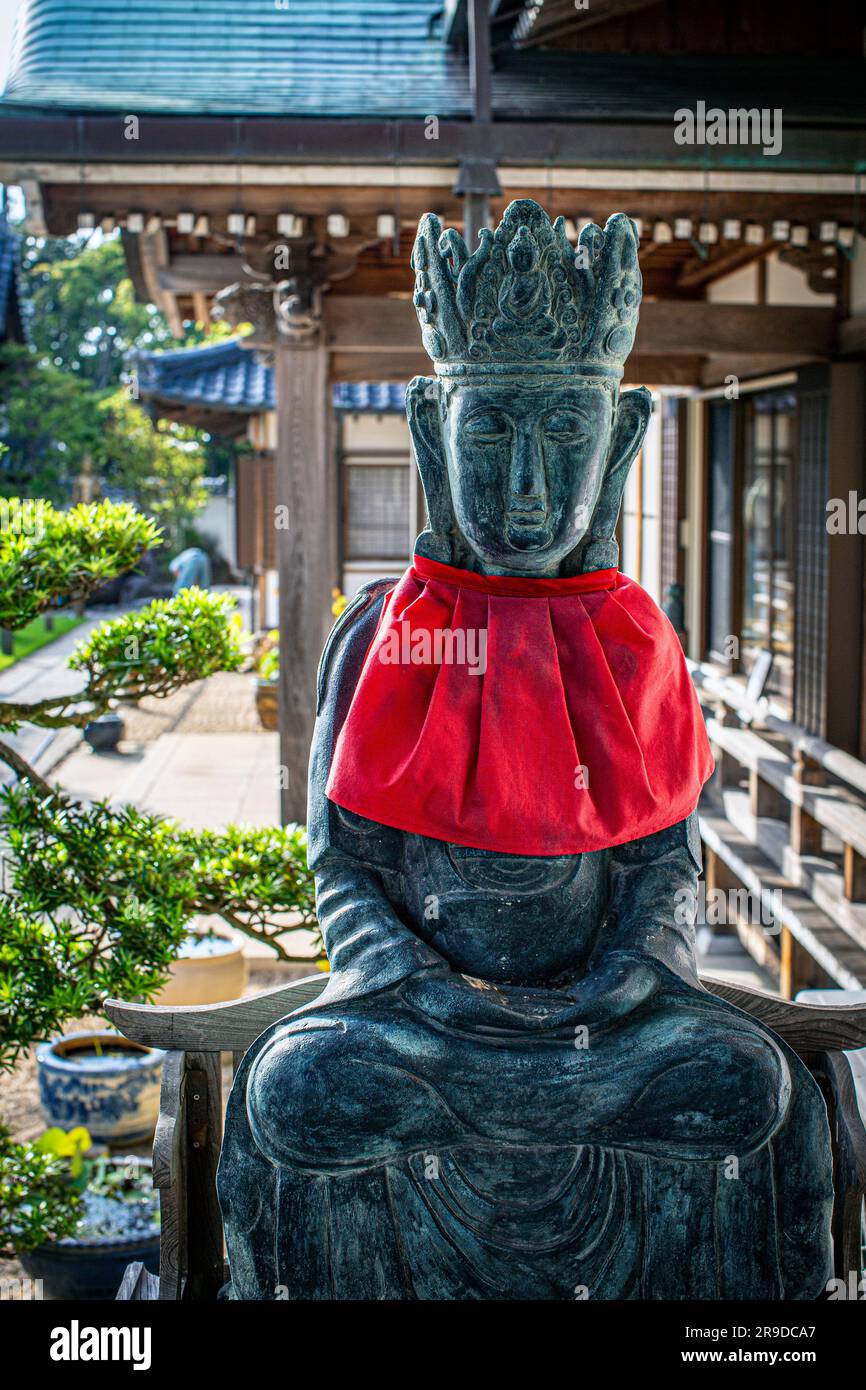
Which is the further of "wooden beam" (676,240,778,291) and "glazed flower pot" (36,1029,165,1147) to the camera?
"wooden beam" (676,240,778,291)

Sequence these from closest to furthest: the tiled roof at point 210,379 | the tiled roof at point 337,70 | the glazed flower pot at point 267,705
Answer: the tiled roof at point 337,70 < the glazed flower pot at point 267,705 < the tiled roof at point 210,379

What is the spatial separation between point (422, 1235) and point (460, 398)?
154cm

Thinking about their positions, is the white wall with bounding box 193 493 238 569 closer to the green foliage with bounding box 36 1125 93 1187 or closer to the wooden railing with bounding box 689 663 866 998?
the wooden railing with bounding box 689 663 866 998

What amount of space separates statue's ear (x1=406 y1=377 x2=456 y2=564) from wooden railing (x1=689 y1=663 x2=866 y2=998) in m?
3.07

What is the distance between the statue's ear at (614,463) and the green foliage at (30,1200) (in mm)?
2636

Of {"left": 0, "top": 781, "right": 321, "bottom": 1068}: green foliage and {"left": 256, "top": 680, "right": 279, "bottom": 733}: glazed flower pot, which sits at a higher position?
{"left": 0, "top": 781, "right": 321, "bottom": 1068}: green foliage

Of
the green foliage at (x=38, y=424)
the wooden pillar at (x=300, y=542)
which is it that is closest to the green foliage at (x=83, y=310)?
the green foliage at (x=38, y=424)

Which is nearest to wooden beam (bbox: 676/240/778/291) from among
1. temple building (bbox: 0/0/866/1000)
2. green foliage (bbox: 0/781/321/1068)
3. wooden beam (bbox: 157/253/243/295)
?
temple building (bbox: 0/0/866/1000)

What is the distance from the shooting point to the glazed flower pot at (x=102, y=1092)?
5.45 meters

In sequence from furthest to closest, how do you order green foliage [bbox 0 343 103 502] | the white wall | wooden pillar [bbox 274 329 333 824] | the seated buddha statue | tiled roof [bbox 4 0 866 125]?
the white wall → green foliage [bbox 0 343 103 502] → wooden pillar [bbox 274 329 333 824] → tiled roof [bbox 4 0 866 125] → the seated buddha statue

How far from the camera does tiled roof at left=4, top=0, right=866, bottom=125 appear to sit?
6129 mm

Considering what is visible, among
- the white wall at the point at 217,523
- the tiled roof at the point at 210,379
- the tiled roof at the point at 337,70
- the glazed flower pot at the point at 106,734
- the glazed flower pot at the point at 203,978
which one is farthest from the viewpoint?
the white wall at the point at 217,523

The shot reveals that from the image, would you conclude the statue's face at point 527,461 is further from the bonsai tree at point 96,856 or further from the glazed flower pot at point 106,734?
the glazed flower pot at point 106,734

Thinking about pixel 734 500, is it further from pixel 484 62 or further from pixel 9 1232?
pixel 9 1232
